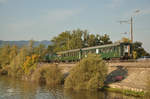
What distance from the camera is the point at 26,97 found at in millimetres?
25109

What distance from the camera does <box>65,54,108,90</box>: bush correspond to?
1060 inches

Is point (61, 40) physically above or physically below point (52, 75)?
above

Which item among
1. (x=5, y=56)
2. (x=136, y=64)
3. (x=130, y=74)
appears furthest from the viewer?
(x=5, y=56)

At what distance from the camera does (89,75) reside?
27.5m

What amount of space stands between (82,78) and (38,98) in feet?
22.3

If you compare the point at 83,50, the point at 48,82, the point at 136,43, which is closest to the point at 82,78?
the point at 48,82

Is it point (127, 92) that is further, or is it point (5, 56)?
point (5, 56)

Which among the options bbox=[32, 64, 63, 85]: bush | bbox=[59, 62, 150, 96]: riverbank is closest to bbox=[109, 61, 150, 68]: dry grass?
bbox=[59, 62, 150, 96]: riverbank

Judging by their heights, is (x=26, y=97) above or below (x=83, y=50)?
below

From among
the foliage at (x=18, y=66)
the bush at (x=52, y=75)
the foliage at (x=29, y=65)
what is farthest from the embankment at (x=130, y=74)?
the foliage at (x=18, y=66)

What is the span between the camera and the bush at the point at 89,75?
26.9 m

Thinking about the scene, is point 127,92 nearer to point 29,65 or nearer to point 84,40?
point 29,65

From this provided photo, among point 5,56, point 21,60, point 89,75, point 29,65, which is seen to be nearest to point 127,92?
point 89,75

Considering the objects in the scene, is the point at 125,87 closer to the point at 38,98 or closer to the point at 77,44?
the point at 38,98
